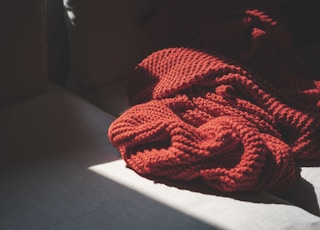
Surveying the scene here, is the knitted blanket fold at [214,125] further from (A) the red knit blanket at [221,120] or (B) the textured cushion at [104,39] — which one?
(B) the textured cushion at [104,39]

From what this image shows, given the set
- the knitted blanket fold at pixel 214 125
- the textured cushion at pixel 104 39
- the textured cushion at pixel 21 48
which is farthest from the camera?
the textured cushion at pixel 104 39

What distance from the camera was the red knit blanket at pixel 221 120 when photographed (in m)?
0.83

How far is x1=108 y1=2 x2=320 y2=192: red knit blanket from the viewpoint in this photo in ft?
2.71

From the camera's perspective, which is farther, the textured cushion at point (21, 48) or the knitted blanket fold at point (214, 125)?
the textured cushion at point (21, 48)

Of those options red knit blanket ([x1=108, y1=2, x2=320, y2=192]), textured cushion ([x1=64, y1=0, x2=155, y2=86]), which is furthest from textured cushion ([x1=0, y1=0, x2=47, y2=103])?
red knit blanket ([x1=108, y1=2, x2=320, y2=192])

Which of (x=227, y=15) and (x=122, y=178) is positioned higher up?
(x=227, y=15)

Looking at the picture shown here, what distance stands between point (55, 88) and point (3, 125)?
9.1 inches

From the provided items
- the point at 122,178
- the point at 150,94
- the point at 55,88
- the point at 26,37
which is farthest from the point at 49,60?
the point at 122,178

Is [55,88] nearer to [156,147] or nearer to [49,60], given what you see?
[49,60]

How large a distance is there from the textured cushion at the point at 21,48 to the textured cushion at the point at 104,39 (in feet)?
0.30

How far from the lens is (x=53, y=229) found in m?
0.73

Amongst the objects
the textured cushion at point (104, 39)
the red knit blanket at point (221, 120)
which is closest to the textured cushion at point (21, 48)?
the textured cushion at point (104, 39)

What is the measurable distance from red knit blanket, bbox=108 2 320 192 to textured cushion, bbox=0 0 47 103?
0.79ft

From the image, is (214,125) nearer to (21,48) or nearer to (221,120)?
(221,120)
